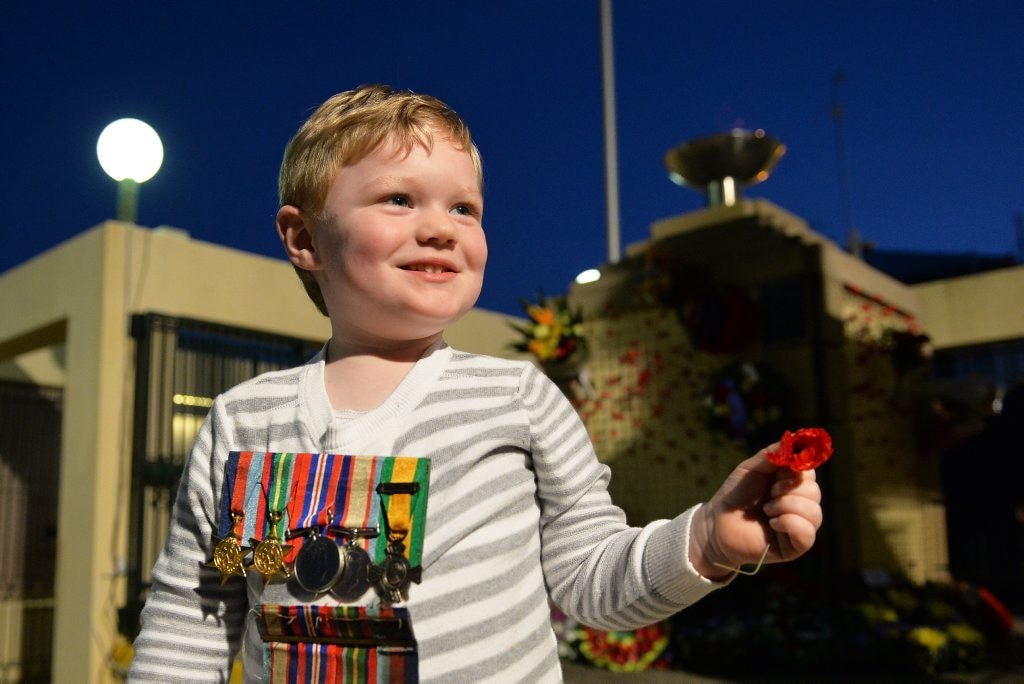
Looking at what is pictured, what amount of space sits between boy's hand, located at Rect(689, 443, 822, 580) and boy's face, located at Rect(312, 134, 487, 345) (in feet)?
1.43

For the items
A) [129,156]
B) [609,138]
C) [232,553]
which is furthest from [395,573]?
[609,138]

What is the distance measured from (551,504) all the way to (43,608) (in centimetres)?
694

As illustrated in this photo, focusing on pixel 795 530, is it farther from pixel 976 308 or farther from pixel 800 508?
pixel 976 308

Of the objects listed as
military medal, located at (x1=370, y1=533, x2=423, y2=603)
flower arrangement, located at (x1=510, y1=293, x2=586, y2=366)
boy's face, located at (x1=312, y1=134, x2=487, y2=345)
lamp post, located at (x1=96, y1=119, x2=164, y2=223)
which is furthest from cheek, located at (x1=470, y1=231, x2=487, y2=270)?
flower arrangement, located at (x1=510, y1=293, x2=586, y2=366)

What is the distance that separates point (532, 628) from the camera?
1.06 m

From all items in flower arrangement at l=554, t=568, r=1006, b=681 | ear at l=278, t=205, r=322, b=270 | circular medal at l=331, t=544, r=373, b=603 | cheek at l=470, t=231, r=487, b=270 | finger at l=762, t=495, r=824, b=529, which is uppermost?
ear at l=278, t=205, r=322, b=270

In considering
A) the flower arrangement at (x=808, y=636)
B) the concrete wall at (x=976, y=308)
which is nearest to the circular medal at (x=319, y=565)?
the flower arrangement at (x=808, y=636)

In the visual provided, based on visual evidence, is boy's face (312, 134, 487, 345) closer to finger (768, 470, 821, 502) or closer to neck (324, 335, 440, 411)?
neck (324, 335, 440, 411)

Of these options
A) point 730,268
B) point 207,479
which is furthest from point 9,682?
point 207,479

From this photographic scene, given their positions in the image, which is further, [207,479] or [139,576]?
[139,576]

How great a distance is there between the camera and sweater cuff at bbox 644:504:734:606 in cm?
93

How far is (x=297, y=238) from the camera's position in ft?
4.07

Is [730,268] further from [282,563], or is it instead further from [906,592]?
[282,563]

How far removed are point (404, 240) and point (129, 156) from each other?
15.4 ft
